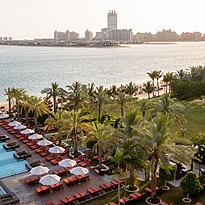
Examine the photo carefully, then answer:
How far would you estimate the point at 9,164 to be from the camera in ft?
86.9

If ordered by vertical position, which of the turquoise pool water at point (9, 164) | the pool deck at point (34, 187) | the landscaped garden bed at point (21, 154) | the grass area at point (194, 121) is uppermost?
the grass area at point (194, 121)

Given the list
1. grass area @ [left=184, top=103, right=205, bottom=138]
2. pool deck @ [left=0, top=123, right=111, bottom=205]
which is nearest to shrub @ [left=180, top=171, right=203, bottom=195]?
pool deck @ [left=0, top=123, right=111, bottom=205]

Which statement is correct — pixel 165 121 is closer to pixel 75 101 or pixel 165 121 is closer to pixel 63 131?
pixel 63 131

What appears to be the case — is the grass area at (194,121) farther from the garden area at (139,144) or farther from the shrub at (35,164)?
the shrub at (35,164)

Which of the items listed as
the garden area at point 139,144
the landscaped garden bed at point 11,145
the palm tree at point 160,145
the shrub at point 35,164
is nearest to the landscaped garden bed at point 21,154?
the landscaped garden bed at point 11,145

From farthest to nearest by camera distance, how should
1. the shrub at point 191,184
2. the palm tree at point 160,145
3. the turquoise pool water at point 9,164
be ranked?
the turquoise pool water at point 9,164, the shrub at point 191,184, the palm tree at point 160,145

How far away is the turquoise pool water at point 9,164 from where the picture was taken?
24828mm

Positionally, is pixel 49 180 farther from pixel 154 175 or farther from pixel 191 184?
pixel 191 184

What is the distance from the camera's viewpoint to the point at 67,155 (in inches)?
1077

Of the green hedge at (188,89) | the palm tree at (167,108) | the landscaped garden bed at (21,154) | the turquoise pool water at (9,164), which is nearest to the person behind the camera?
the turquoise pool water at (9,164)

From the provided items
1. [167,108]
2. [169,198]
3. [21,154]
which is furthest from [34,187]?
[167,108]

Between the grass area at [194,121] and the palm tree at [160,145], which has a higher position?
the palm tree at [160,145]

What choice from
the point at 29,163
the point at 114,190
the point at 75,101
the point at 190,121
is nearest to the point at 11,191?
the point at 29,163

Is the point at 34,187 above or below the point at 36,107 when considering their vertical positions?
below
